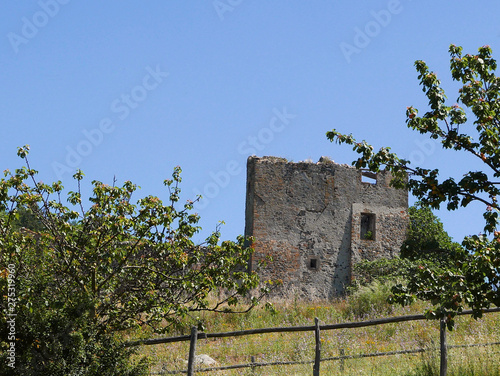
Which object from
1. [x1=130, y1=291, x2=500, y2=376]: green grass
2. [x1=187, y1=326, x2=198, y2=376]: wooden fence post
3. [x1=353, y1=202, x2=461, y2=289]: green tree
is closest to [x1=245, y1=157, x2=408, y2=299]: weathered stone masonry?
[x1=353, y1=202, x2=461, y2=289]: green tree

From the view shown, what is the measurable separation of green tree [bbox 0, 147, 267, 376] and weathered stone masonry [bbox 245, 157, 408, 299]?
38.4ft

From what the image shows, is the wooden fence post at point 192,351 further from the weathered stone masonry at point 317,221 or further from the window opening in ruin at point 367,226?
the window opening in ruin at point 367,226

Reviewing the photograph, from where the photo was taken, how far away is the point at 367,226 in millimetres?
24812

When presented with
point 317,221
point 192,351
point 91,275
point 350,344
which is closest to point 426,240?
point 317,221

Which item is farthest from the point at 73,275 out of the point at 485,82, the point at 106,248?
the point at 485,82

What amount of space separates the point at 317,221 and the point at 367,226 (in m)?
2.32

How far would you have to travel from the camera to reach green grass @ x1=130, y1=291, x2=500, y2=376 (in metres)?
12.1

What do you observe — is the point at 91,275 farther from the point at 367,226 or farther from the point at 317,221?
the point at 367,226

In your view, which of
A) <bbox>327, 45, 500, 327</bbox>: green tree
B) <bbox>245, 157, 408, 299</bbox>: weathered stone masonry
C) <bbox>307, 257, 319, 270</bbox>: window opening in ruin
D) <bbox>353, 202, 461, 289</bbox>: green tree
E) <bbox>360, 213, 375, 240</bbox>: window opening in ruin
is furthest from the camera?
<bbox>360, 213, 375, 240</bbox>: window opening in ruin

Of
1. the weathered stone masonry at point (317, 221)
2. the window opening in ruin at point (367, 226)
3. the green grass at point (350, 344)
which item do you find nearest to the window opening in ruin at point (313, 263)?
the weathered stone masonry at point (317, 221)

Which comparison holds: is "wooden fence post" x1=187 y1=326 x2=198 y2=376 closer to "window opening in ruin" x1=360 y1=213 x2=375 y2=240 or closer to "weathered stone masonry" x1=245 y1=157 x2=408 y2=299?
"weathered stone masonry" x1=245 y1=157 x2=408 y2=299

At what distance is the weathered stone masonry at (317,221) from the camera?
23.2m

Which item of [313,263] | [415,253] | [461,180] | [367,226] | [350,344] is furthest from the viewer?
[367,226]

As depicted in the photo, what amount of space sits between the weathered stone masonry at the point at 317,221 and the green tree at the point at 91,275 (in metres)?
11.7
